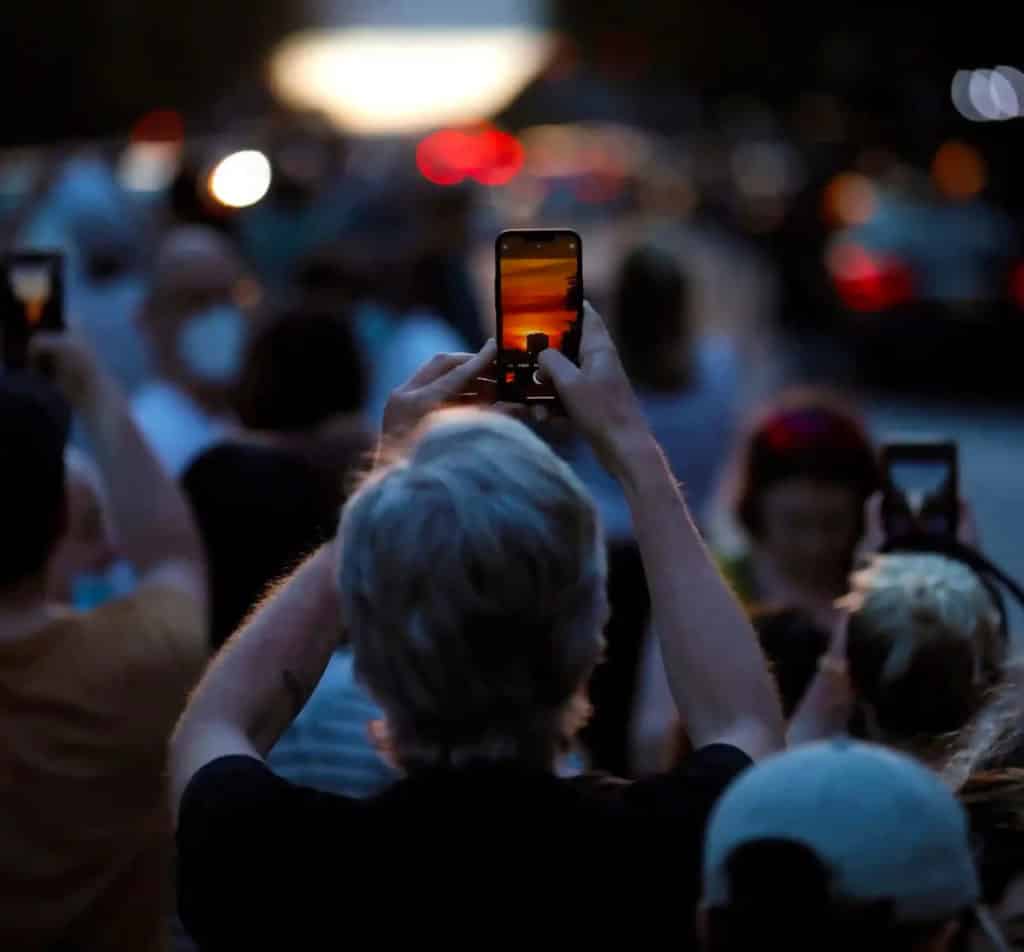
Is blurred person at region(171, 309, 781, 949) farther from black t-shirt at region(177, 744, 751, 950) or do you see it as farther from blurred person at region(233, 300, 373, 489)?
blurred person at region(233, 300, 373, 489)

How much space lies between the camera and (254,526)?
13.8 feet

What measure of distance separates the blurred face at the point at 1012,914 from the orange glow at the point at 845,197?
17.2 metres

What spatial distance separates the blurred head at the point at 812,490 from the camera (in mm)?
4844

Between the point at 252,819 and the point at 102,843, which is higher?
the point at 252,819

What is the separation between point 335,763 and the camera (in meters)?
3.49

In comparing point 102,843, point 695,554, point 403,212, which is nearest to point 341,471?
point 102,843

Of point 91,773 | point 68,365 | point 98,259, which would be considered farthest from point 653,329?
point 91,773

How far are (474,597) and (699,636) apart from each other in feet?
1.07

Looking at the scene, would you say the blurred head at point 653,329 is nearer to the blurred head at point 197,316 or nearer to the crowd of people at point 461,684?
the blurred head at point 197,316

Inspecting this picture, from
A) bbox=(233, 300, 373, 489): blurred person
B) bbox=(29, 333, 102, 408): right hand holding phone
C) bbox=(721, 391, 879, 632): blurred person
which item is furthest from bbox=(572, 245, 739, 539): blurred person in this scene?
bbox=(29, 333, 102, 408): right hand holding phone

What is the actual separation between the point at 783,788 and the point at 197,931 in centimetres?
69

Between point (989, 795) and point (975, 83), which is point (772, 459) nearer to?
point (989, 795)

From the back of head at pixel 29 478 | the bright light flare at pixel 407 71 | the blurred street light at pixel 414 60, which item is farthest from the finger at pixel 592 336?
the bright light flare at pixel 407 71

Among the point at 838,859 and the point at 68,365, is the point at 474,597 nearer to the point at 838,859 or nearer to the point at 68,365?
the point at 838,859
